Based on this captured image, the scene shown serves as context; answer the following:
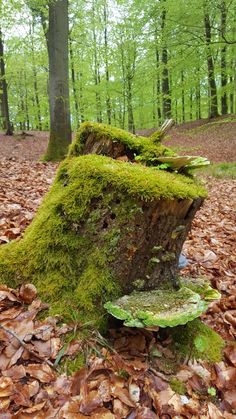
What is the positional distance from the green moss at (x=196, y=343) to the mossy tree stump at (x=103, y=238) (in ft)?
1.09

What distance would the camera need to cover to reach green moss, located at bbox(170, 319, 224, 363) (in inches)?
81.1

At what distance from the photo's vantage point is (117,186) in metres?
1.97

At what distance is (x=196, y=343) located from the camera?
6.86ft

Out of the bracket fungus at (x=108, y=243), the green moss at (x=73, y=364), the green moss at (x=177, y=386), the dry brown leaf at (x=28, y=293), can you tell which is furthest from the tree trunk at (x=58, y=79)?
the green moss at (x=177, y=386)

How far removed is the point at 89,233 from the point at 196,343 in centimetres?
106

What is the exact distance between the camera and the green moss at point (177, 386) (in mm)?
1822

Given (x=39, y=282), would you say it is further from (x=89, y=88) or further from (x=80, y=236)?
(x=89, y=88)

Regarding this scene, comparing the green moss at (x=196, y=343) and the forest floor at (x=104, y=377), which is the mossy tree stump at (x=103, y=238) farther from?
the green moss at (x=196, y=343)

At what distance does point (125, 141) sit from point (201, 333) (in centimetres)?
160

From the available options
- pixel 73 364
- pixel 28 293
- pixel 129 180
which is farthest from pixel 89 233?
pixel 73 364

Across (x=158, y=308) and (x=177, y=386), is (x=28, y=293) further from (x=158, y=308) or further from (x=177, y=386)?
(x=177, y=386)

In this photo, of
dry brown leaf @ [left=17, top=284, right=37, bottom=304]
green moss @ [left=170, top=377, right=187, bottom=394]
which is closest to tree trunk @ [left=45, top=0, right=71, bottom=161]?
dry brown leaf @ [left=17, top=284, right=37, bottom=304]

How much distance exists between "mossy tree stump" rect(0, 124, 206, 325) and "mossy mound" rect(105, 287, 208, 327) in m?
0.12

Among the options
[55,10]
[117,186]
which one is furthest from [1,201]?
[55,10]
